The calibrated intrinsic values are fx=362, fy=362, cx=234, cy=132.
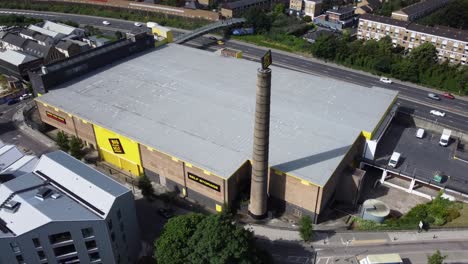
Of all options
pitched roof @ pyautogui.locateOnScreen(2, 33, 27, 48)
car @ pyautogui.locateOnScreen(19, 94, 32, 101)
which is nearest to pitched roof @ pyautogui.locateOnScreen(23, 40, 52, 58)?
pitched roof @ pyautogui.locateOnScreen(2, 33, 27, 48)

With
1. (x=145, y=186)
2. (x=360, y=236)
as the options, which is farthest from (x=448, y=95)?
(x=145, y=186)

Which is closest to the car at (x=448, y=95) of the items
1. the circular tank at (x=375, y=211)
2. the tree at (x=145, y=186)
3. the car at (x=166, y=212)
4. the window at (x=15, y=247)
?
the circular tank at (x=375, y=211)

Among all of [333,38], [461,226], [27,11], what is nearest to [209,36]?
[333,38]

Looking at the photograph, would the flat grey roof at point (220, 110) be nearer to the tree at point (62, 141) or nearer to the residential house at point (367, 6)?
the tree at point (62, 141)

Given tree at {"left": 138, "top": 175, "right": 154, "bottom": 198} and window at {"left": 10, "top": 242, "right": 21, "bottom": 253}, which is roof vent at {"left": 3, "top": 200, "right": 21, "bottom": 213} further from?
tree at {"left": 138, "top": 175, "right": 154, "bottom": 198}

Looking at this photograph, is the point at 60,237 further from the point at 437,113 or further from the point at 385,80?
the point at 385,80
